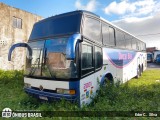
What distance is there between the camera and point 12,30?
61.6 ft

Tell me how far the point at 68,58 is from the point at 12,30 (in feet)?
52.4

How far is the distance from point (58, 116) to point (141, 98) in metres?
3.29

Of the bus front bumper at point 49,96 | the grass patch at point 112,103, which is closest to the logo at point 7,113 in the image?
the grass patch at point 112,103

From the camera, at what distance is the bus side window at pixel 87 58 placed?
5.44 meters

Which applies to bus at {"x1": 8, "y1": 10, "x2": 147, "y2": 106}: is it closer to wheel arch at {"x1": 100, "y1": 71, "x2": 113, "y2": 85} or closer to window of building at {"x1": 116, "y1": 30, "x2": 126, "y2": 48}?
wheel arch at {"x1": 100, "y1": 71, "x2": 113, "y2": 85}

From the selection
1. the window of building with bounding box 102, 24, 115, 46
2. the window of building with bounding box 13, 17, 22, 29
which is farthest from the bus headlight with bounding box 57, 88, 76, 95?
the window of building with bounding box 13, 17, 22, 29

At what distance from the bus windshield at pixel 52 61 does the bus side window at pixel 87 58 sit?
42cm

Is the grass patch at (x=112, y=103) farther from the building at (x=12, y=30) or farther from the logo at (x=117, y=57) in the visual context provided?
the building at (x=12, y=30)

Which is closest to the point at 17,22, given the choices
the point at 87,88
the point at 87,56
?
the point at 87,56

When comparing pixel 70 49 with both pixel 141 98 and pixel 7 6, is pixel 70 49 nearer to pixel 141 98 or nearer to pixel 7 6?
pixel 141 98

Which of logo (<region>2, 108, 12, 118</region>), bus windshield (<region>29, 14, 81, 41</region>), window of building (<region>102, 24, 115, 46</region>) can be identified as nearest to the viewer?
logo (<region>2, 108, 12, 118</region>)

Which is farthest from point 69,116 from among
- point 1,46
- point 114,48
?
point 1,46

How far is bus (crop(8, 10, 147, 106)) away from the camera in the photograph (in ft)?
16.9

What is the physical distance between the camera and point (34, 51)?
601cm
